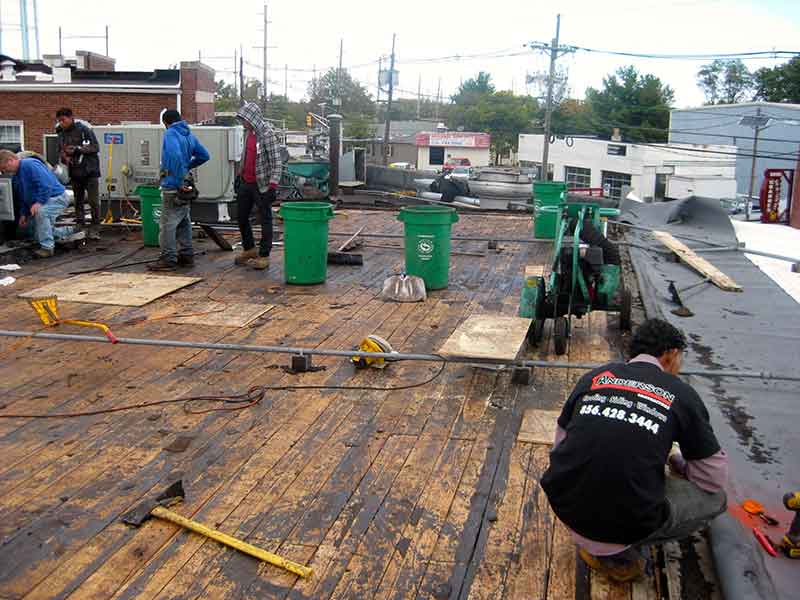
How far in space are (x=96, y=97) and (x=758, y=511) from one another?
74.7ft

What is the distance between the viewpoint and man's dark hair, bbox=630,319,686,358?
2.89 metres

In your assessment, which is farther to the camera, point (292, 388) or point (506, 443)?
point (292, 388)

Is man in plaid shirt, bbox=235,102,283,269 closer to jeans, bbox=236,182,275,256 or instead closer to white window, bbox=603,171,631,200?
jeans, bbox=236,182,275,256

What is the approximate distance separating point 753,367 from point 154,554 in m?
3.75

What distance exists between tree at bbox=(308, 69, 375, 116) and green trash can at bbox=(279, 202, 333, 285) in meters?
75.3

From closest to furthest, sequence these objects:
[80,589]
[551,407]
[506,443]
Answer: [80,589] < [506,443] < [551,407]

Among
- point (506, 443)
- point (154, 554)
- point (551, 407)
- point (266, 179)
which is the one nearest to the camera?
point (154, 554)

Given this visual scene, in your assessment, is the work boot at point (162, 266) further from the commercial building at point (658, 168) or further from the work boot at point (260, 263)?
the commercial building at point (658, 168)

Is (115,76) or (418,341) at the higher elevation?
(115,76)

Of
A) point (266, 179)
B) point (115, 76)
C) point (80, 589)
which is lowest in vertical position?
point (80, 589)

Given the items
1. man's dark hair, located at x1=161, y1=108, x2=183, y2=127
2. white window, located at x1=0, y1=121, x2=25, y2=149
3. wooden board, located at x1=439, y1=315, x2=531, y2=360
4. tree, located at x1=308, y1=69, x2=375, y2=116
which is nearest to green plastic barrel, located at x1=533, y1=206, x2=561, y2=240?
man's dark hair, located at x1=161, y1=108, x2=183, y2=127

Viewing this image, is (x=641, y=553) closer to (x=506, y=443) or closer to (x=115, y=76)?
(x=506, y=443)

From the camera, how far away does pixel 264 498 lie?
346 centimetres

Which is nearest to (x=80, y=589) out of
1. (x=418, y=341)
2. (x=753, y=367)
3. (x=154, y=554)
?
(x=154, y=554)
